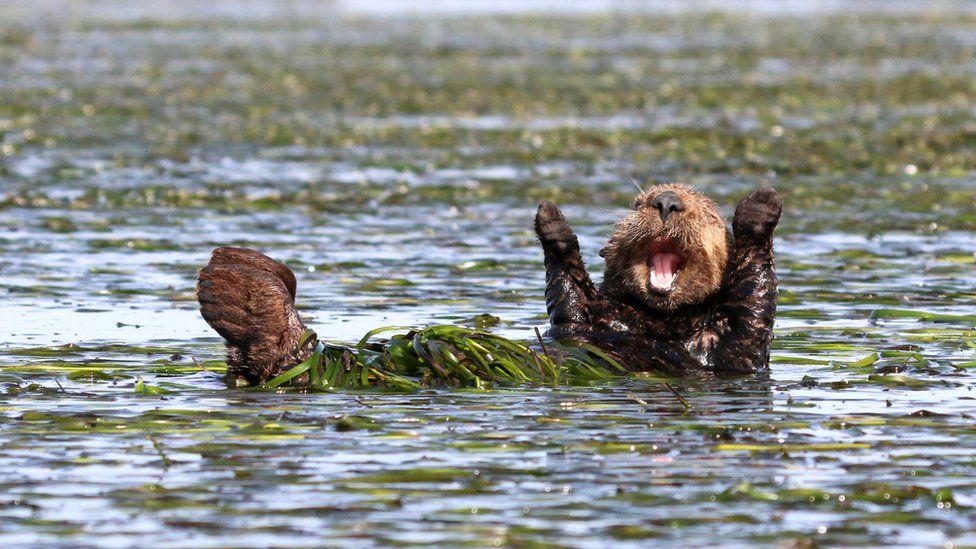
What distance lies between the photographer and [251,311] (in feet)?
20.4

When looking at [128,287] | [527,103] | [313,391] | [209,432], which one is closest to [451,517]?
[209,432]

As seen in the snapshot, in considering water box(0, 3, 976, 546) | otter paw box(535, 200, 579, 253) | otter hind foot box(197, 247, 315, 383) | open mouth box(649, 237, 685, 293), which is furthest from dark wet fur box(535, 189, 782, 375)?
otter hind foot box(197, 247, 315, 383)

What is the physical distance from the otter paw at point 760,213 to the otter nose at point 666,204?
48cm

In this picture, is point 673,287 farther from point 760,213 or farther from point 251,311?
point 251,311

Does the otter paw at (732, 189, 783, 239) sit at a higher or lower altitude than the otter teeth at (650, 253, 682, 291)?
higher

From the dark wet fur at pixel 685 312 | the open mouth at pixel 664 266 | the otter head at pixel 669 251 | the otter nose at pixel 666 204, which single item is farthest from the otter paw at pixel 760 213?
the otter nose at pixel 666 204

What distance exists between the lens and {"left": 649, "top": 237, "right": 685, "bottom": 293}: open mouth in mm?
6895

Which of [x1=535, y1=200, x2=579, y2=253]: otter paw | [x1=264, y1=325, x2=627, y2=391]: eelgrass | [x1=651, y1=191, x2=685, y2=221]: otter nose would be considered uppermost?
[x1=651, y1=191, x2=685, y2=221]: otter nose

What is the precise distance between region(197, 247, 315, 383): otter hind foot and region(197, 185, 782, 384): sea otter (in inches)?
3.3

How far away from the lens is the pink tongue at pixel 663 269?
6.92 metres

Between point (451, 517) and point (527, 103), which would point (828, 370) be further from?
point (527, 103)

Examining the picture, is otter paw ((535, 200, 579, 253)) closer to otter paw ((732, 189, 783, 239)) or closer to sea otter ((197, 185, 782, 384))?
sea otter ((197, 185, 782, 384))

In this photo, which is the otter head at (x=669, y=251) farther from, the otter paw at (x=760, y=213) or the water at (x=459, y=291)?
the water at (x=459, y=291)

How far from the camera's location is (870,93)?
21.1 meters
